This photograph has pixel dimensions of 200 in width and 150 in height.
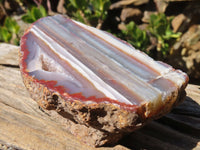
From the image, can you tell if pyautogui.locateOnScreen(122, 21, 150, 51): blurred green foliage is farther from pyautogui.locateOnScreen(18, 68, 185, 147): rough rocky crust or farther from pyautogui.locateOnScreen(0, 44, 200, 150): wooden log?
pyautogui.locateOnScreen(18, 68, 185, 147): rough rocky crust

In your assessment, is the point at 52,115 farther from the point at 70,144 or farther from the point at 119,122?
the point at 119,122

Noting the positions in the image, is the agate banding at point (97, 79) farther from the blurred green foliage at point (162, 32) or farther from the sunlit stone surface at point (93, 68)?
the blurred green foliage at point (162, 32)

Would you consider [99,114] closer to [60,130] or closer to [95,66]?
[95,66]

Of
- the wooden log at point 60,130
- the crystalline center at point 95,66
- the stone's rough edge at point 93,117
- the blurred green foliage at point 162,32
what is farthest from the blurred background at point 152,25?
the stone's rough edge at point 93,117

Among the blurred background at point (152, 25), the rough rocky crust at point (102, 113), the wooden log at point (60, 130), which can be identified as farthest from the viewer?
the blurred background at point (152, 25)

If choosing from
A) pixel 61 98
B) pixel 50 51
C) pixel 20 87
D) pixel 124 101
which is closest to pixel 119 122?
pixel 124 101

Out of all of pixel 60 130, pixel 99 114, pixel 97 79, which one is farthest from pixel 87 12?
pixel 99 114
